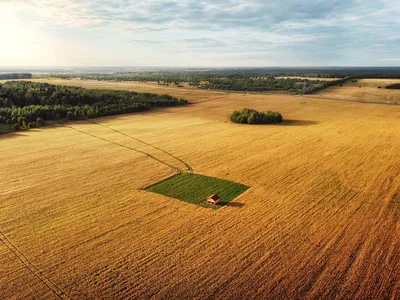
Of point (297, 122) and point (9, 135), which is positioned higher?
point (297, 122)

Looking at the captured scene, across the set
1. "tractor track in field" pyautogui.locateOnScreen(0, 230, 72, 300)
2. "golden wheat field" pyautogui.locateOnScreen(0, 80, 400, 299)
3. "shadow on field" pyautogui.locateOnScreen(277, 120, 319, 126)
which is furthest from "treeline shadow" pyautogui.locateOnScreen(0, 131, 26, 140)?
"shadow on field" pyautogui.locateOnScreen(277, 120, 319, 126)

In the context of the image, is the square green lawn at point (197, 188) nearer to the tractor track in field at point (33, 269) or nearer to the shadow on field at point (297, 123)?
the tractor track in field at point (33, 269)

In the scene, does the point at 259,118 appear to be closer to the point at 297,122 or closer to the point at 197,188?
the point at 297,122

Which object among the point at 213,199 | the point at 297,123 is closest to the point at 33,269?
the point at 213,199

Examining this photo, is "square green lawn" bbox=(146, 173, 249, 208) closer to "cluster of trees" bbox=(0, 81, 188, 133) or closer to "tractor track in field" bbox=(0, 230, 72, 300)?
"tractor track in field" bbox=(0, 230, 72, 300)

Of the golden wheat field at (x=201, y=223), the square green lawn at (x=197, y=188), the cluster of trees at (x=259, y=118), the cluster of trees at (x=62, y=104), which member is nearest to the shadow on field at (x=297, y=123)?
the cluster of trees at (x=259, y=118)

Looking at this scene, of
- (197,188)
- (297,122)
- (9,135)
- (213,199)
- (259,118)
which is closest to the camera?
(213,199)

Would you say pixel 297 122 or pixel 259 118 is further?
pixel 297 122
